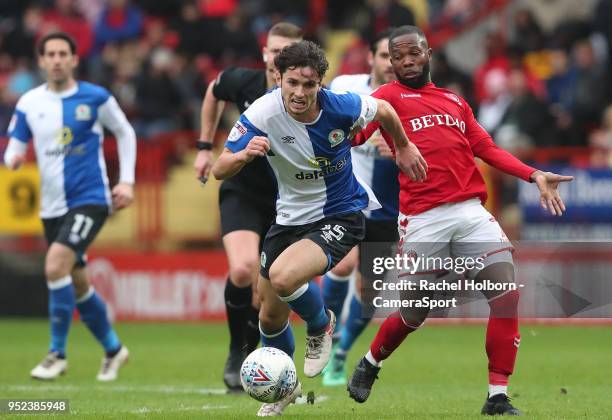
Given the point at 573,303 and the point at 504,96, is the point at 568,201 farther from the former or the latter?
the point at 573,303

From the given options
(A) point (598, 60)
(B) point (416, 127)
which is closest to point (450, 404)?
A: (B) point (416, 127)

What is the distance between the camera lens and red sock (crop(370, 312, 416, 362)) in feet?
26.4

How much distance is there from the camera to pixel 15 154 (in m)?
11.1

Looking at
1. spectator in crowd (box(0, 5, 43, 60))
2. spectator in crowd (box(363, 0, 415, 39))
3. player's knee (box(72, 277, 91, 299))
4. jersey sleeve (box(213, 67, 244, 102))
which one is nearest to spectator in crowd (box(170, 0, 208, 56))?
spectator in crowd (box(363, 0, 415, 39))

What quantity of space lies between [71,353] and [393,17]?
754 centimetres

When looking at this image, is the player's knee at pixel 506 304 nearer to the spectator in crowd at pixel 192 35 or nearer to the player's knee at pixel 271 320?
the player's knee at pixel 271 320

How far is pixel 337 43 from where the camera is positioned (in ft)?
70.3

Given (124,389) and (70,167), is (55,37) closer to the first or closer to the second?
(70,167)

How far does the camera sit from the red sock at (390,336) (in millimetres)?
8055

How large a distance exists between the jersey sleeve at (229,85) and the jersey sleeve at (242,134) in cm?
201

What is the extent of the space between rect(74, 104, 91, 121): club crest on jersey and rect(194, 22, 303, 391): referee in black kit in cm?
180

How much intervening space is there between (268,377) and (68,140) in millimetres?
4454

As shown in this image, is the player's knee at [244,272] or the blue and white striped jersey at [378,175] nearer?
the player's knee at [244,272]

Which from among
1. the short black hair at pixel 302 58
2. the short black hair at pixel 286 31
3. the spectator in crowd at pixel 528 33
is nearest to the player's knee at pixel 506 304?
the short black hair at pixel 302 58
